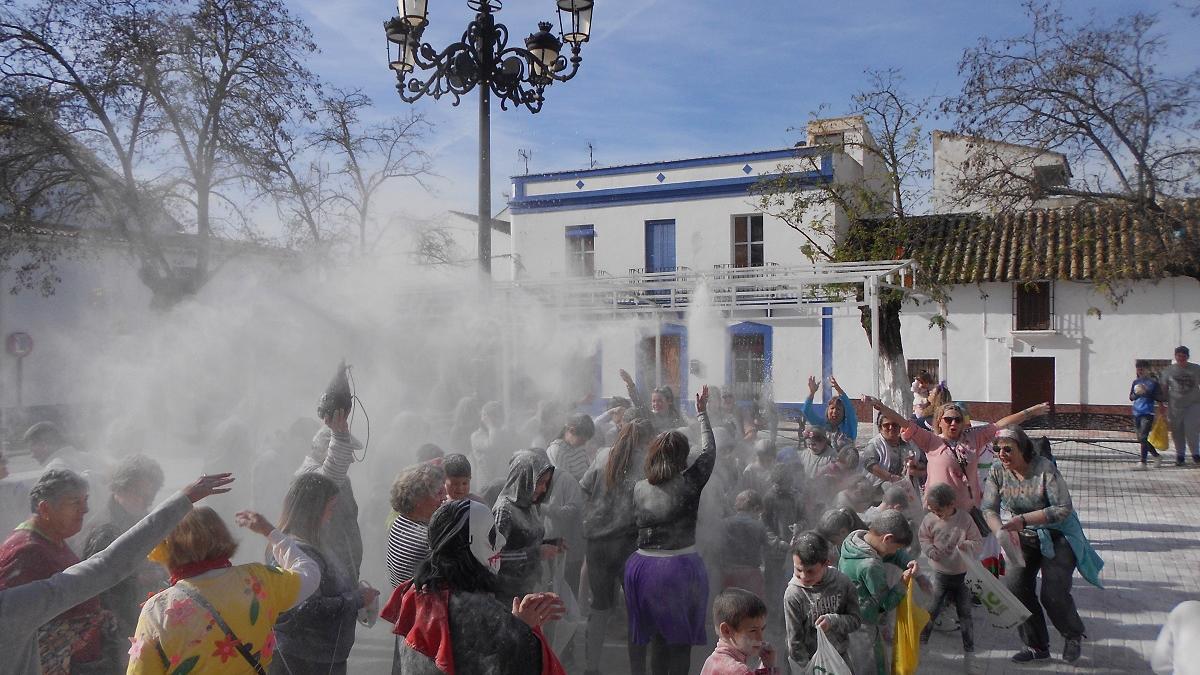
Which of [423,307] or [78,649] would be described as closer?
[78,649]

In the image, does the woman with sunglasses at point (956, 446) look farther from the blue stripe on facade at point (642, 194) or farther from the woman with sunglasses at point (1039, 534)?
the blue stripe on facade at point (642, 194)

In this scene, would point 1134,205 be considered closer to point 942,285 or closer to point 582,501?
point 942,285

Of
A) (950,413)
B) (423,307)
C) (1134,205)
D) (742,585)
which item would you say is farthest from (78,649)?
(1134,205)

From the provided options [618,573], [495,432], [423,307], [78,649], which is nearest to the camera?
[78,649]

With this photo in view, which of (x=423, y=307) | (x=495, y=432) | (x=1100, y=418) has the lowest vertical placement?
(x=1100, y=418)

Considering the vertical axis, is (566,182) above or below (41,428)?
above

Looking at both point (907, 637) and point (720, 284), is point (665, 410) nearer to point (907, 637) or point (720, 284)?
point (907, 637)

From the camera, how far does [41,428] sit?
4719mm

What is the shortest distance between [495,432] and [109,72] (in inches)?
316

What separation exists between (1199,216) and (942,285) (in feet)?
26.1

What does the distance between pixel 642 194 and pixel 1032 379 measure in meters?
10.3

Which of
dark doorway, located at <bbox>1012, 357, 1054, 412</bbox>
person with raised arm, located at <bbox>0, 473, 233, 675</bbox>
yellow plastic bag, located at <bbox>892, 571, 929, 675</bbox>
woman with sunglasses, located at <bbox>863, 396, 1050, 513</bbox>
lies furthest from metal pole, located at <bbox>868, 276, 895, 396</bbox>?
dark doorway, located at <bbox>1012, 357, 1054, 412</bbox>

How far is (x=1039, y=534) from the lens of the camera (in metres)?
4.48

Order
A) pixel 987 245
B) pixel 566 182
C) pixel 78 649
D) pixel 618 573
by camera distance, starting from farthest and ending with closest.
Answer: pixel 566 182, pixel 987 245, pixel 618 573, pixel 78 649
